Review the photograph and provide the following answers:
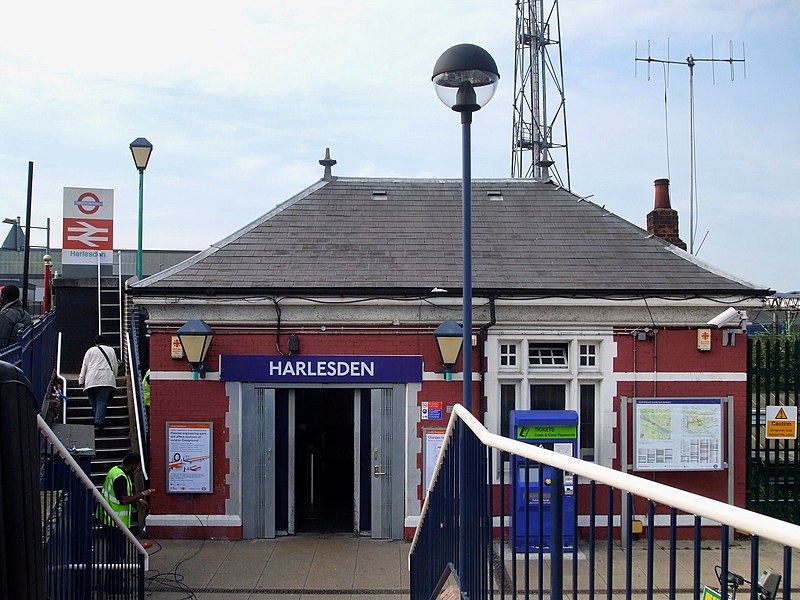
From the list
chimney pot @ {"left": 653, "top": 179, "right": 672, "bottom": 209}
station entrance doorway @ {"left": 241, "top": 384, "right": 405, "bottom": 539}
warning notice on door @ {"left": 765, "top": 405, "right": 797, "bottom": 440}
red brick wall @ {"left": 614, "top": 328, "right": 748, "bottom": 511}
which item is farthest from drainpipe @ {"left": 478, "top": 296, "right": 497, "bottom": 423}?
chimney pot @ {"left": 653, "top": 179, "right": 672, "bottom": 209}

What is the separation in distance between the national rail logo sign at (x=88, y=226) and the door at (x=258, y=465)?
7054 millimetres

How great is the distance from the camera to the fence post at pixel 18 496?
2.44 metres

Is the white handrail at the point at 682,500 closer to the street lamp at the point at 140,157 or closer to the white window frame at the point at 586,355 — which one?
the white window frame at the point at 586,355

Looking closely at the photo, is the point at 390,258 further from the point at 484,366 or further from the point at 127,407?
the point at 127,407

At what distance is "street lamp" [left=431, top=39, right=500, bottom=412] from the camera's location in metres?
6.39

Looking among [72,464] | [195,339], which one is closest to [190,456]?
[195,339]

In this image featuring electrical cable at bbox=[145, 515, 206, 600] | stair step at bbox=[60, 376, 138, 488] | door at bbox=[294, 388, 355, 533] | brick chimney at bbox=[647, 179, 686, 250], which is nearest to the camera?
electrical cable at bbox=[145, 515, 206, 600]

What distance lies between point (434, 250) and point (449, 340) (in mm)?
2019

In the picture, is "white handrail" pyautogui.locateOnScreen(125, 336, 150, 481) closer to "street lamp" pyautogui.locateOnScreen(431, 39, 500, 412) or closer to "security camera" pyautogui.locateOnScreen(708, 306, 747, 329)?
"street lamp" pyautogui.locateOnScreen(431, 39, 500, 412)

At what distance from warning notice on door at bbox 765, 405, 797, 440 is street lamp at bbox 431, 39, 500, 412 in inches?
270

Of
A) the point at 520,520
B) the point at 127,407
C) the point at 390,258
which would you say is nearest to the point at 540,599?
the point at 520,520

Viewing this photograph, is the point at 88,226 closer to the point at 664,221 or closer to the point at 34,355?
the point at 34,355

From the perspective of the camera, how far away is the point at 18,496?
2.49 meters

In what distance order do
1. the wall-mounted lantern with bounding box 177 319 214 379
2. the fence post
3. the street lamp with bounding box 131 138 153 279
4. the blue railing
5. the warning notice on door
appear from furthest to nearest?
the street lamp with bounding box 131 138 153 279 → the warning notice on door → the wall-mounted lantern with bounding box 177 319 214 379 → the blue railing → the fence post
